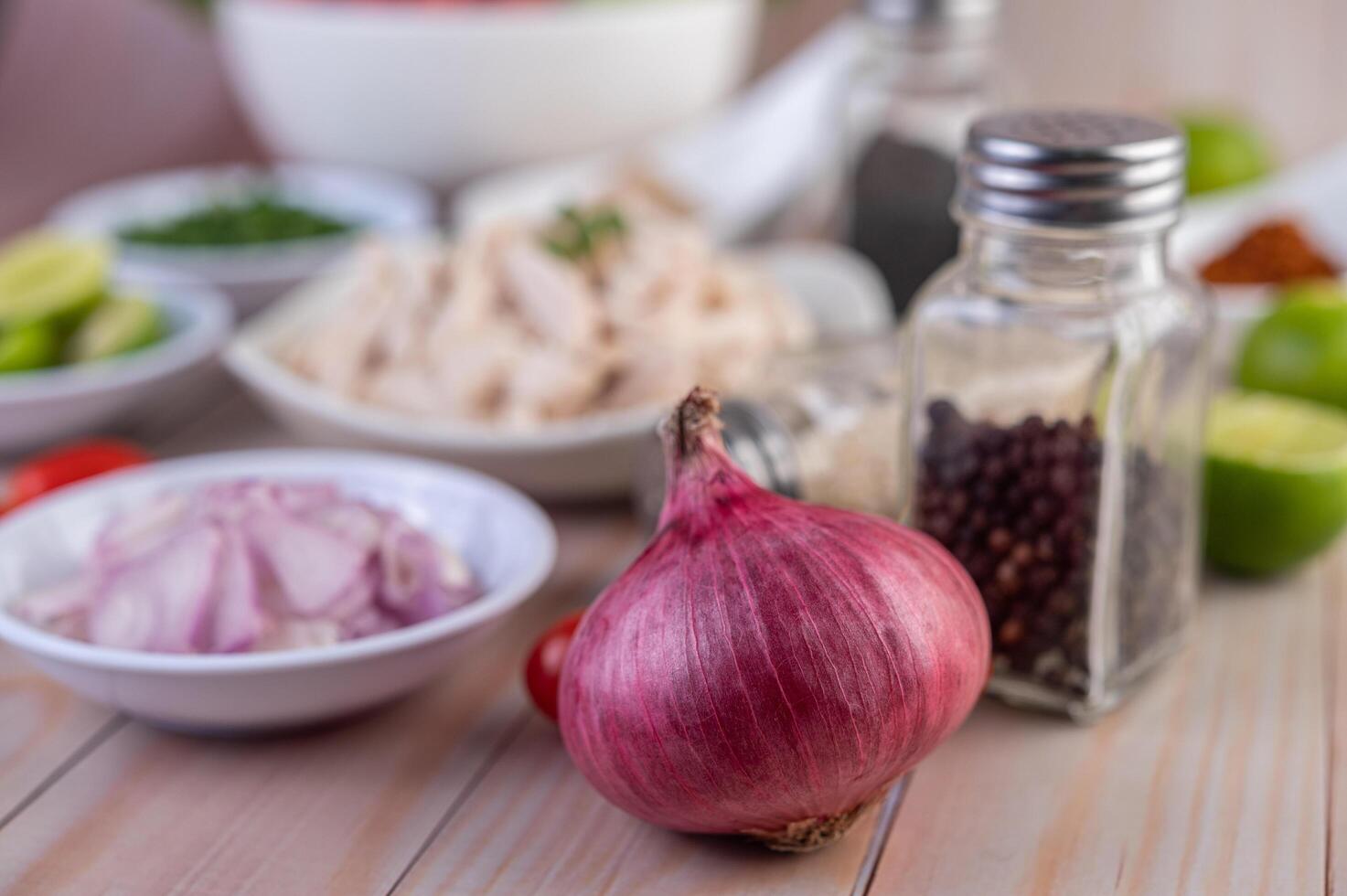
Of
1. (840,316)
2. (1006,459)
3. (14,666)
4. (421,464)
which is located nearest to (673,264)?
(840,316)

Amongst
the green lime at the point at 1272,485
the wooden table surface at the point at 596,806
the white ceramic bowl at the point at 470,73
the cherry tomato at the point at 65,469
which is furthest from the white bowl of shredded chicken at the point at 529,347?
the white ceramic bowl at the point at 470,73

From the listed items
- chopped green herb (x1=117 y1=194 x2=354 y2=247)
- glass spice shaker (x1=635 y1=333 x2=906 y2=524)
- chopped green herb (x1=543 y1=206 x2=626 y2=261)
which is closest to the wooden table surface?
glass spice shaker (x1=635 y1=333 x2=906 y2=524)

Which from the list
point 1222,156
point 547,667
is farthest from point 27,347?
point 1222,156

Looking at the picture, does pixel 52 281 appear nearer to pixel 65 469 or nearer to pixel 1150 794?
pixel 65 469

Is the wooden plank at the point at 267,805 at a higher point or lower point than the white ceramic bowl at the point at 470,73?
lower

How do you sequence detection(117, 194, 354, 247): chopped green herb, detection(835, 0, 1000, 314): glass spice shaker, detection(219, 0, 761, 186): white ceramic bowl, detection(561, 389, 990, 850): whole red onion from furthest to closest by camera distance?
detection(219, 0, 761, 186): white ceramic bowl, detection(117, 194, 354, 247): chopped green herb, detection(835, 0, 1000, 314): glass spice shaker, detection(561, 389, 990, 850): whole red onion

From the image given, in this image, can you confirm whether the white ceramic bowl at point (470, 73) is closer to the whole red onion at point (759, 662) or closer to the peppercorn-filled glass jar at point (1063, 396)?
the peppercorn-filled glass jar at point (1063, 396)

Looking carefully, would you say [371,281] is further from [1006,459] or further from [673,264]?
[1006,459]

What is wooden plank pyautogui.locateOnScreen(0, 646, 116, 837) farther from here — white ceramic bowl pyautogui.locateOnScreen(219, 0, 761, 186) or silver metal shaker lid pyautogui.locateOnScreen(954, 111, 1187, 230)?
white ceramic bowl pyautogui.locateOnScreen(219, 0, 761, 186)
